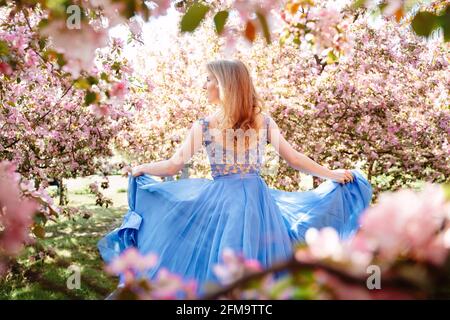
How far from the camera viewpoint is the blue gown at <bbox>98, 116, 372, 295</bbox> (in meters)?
2.91

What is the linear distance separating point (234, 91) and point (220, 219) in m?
0.80

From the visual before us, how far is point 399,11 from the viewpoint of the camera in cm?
175

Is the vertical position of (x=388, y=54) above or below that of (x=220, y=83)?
above

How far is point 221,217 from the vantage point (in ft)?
9.77

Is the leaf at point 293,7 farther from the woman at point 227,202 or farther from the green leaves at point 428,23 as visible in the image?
the woman at point 227,202

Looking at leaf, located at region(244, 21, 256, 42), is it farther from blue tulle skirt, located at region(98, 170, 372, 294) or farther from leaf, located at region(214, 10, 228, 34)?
blue tulle skirt, located at region(98, 170, 372, 294)

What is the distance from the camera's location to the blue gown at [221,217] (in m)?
2.91

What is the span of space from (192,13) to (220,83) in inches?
61.9

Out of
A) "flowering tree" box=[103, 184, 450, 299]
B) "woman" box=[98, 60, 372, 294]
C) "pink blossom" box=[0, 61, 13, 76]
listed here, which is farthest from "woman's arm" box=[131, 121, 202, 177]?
"flowering tree" box=[103, 184, 450, 299]

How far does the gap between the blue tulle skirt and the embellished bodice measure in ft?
0.18

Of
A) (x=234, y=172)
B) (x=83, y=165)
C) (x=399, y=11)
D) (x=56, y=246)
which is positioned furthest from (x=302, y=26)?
(x=56, y=246)
